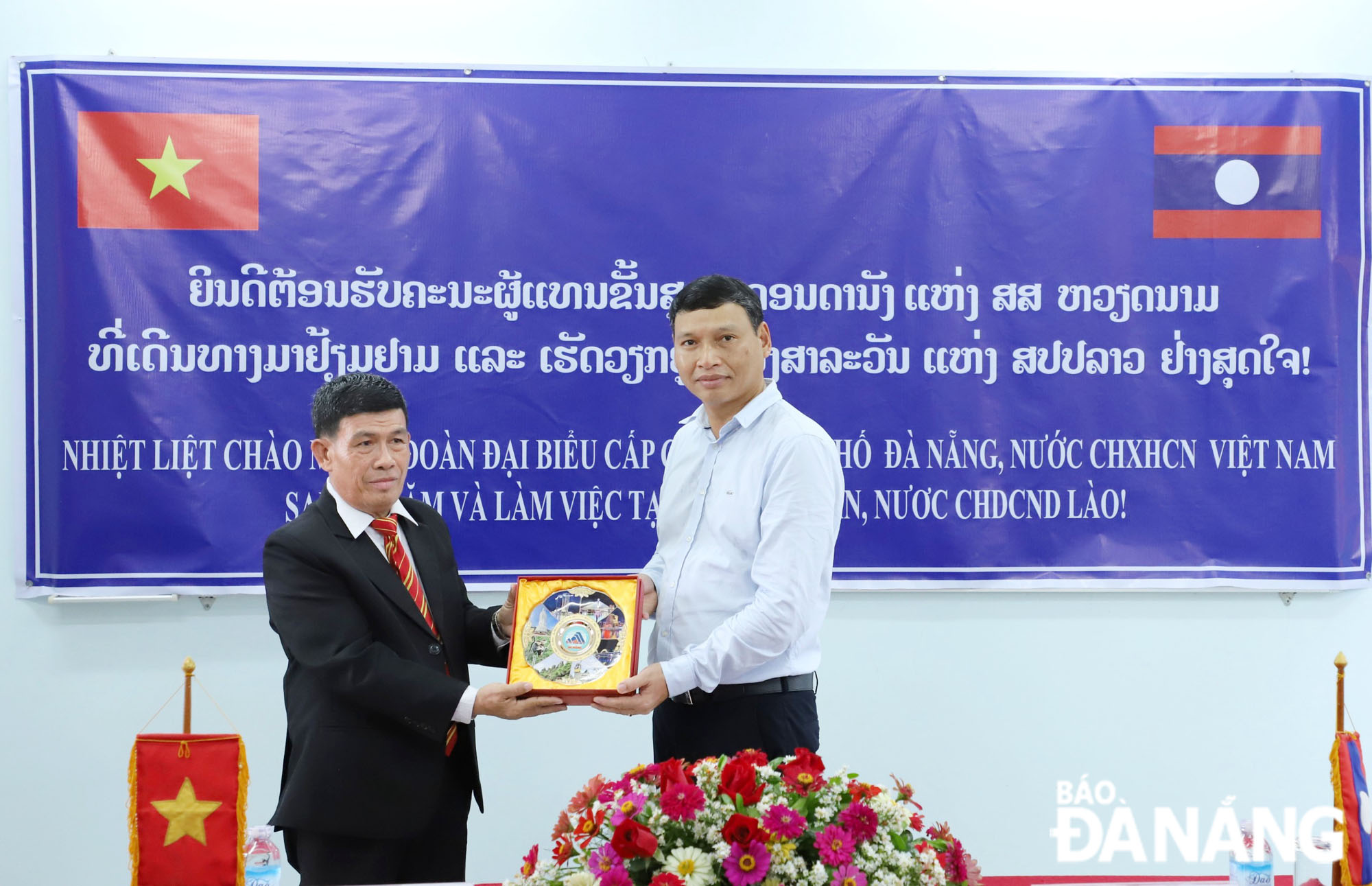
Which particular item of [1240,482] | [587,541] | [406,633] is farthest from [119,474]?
[1240,482]

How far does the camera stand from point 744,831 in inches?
40.7

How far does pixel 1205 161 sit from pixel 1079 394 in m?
0.76

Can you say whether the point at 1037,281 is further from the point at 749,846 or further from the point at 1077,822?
the point at 749,846

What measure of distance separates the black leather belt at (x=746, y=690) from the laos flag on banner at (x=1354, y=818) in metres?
0.87

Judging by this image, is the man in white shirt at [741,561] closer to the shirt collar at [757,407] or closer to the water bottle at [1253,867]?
the shirt collar at [757,407]

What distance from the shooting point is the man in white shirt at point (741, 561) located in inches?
71.4

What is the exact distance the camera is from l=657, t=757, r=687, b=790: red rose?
111 cm

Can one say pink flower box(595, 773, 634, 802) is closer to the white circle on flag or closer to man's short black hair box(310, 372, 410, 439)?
man's short black hair box(310, 372, 410, 439)

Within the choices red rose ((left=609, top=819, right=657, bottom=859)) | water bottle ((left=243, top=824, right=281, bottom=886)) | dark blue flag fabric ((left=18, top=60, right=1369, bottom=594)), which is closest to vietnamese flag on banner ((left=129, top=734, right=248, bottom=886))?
water bottle ((left=243, top=824, right=281, bottom=886))

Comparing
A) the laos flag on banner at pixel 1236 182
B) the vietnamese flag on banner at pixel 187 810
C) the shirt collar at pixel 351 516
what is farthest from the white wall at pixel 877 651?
the vietnamese flag on banner at pixel 187 810

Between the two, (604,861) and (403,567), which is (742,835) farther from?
(403,567)

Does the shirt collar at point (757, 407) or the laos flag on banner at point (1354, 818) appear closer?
the laos flag on banner at point (1354, 818)

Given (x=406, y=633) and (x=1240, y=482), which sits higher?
(x=1240, y=482)

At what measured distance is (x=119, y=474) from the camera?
2738mm
